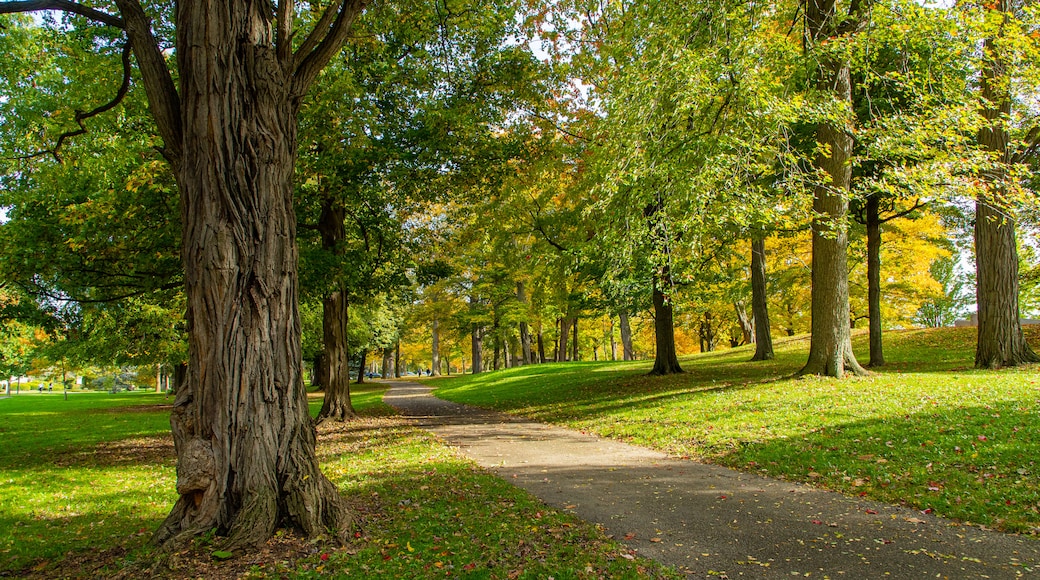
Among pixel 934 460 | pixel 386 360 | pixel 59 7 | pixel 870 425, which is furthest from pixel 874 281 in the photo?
pixel 386 360

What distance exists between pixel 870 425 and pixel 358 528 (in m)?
→ 7.68

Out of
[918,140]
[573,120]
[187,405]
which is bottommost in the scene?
[187,405]

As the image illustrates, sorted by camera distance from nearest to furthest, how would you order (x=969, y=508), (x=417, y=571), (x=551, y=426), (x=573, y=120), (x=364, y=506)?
(x=417, y=571)
(x=969, y=508)
(x=364, y=506)
(x=551, y=426)
(x=573, y=120)

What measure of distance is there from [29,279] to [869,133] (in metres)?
16.9

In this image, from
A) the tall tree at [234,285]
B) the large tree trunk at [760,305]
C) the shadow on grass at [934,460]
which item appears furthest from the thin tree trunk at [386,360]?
the tall tree at [234,285]

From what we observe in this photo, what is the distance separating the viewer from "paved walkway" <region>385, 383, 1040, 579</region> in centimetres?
417

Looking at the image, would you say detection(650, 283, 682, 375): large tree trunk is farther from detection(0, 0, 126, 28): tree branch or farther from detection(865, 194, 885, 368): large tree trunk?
detection(0, 0, 126, 28): tree branch

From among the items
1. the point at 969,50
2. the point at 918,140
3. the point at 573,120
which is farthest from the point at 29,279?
the point at 969,50

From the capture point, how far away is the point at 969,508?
17.4 feet

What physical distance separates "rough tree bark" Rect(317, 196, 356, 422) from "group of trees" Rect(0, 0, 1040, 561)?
0.07 m

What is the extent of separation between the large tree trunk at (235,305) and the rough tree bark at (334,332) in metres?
8.22

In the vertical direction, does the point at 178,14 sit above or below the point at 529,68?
below

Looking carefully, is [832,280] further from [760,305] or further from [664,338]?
[760,305]

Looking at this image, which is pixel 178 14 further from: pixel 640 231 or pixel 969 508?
pixel 969 508
